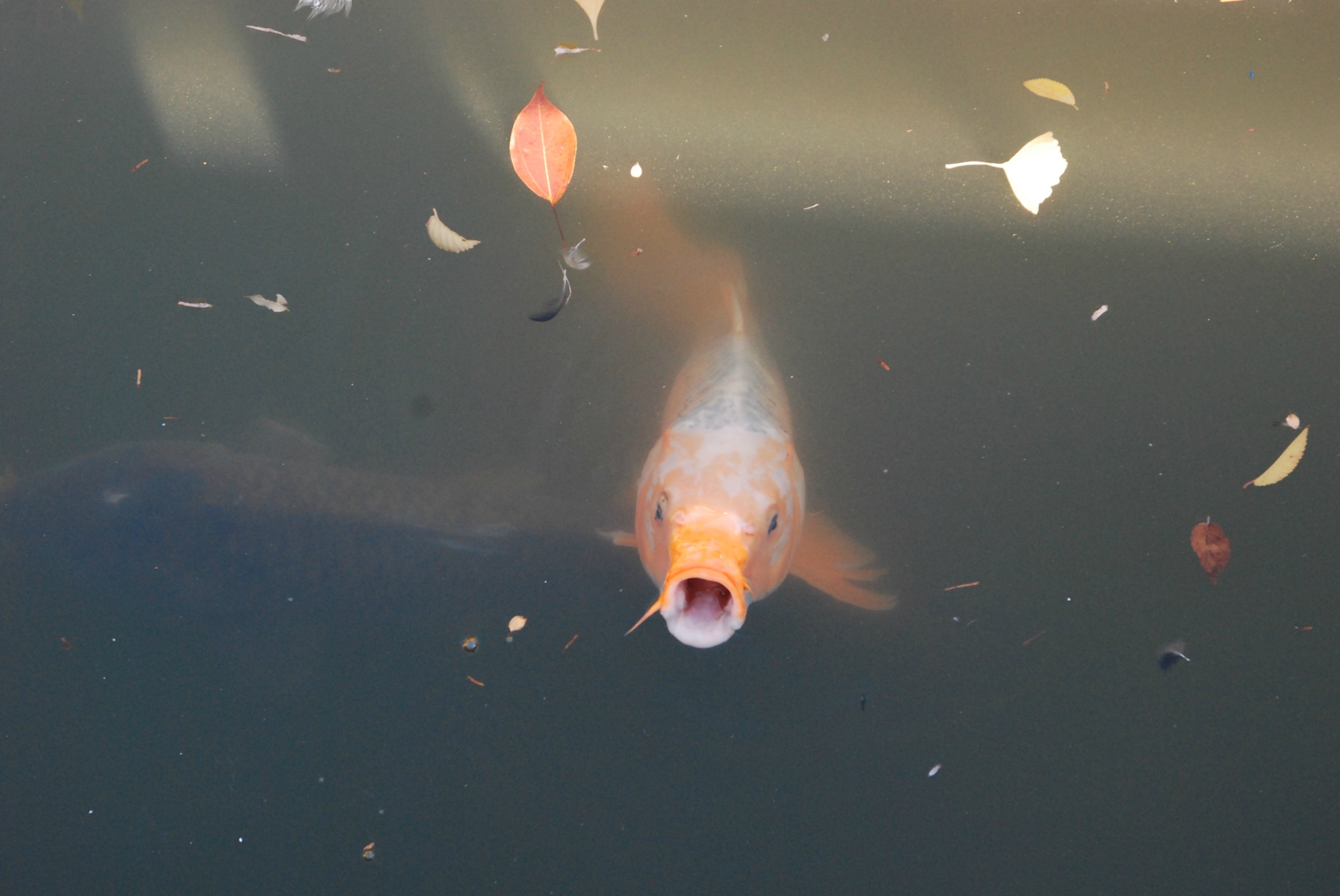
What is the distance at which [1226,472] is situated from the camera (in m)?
2.50

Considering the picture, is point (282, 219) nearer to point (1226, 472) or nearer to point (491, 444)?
point (491, 444)

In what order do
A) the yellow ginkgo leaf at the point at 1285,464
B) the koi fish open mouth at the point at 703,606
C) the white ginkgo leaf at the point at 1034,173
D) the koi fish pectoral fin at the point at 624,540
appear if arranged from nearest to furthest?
the koi fish open mouth at the point at 703,606, the koi fish pectoral fin at the point at 624,540, the yellow ginkgo leaf at the point at 1285,464, the white ginkgo leaf at the point at 1034,173

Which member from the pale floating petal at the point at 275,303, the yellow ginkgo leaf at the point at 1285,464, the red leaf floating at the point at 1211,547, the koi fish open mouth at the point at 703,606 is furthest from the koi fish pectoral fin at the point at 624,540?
the yellow ginkgo leaf at the point at 1285,464

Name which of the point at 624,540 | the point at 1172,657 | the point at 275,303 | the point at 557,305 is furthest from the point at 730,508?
the point at 275,303

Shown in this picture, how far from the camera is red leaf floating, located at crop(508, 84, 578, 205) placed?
2508 millimetres

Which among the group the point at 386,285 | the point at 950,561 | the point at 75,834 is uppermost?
the point at 386,285

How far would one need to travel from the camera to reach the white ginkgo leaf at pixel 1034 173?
2.60m

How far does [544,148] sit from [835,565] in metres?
1.57

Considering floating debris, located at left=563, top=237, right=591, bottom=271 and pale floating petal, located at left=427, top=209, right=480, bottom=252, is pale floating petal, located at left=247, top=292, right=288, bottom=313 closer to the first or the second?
pale floating petal, located at left=427, top=209, right=480, bottom=252

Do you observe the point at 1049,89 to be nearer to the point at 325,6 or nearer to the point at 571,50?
the point at 571,50

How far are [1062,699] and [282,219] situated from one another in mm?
2867

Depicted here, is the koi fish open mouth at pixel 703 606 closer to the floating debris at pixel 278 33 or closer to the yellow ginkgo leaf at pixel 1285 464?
the yellow ginkgo leaf at pixel 1285 464

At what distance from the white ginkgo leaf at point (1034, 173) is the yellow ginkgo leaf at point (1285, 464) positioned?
107 centimetres

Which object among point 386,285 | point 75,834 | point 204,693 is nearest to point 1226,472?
point 386,285
